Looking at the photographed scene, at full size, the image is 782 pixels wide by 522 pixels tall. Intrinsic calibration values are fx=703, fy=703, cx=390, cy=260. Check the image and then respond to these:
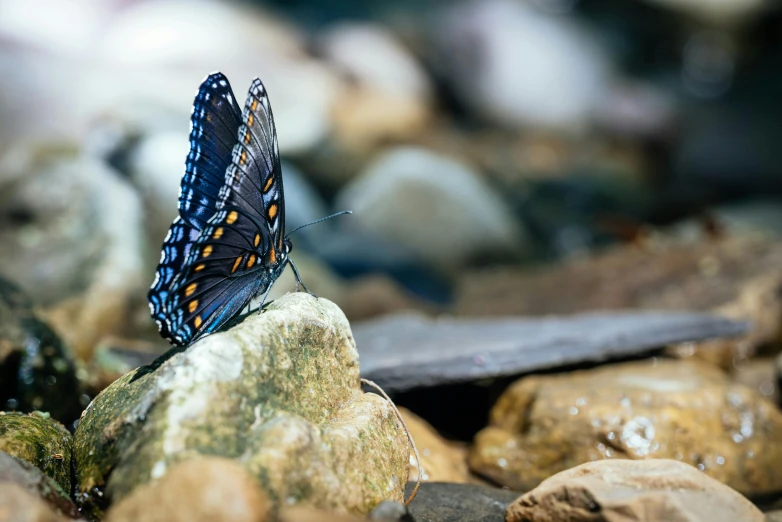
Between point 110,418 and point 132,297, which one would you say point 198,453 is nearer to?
point 110,418

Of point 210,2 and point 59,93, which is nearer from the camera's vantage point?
point 59,93

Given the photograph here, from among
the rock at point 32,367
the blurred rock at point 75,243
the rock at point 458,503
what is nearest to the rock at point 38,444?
the rock at point 32,367

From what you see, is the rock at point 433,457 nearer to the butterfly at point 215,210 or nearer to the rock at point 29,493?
the butterfly at point 215,210

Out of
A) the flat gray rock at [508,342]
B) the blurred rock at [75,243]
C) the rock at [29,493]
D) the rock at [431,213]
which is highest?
the rock at [29,493]

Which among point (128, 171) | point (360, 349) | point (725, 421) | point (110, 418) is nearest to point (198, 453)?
point (110, 418)

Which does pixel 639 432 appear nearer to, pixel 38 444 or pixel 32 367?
pixel 38 444

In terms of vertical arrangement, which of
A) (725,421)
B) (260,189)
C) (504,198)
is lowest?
(504,198)
